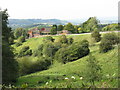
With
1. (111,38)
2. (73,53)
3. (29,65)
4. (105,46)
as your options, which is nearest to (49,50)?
(73,53)

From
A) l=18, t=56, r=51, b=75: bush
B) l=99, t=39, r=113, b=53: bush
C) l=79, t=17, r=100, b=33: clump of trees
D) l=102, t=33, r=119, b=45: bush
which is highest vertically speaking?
l=79, t=17, r=100, b=33: clump of trees

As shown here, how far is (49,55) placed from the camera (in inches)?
2442

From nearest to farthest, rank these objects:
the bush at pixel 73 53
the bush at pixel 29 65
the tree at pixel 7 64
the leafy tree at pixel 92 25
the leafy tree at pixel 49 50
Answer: the tree at pixel 7 64, the bush at pixel 29 65, the bush at pixel 73 53, the leafy tree at pixel 49 50, the leafy tree at pixel 92 25

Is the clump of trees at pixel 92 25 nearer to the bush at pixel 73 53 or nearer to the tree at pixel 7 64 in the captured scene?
the bush at pixel 73 53

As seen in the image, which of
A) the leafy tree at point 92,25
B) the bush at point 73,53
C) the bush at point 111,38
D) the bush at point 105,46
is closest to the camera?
the bush at point 105,46

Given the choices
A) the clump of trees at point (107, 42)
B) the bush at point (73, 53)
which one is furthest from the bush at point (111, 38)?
the bush at point (73, 53)

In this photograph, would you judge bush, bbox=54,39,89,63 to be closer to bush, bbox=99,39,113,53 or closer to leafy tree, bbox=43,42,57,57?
leafy tree, bbox=43,42,57,57

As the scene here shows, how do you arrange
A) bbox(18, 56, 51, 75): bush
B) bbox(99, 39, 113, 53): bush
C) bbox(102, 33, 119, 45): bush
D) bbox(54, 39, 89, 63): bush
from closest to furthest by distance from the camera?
bbox(18, 56, 51, 75): bush
bbox(99, 39, 113, 53): bush
bbox(102, 33, 119, 45): bush
bbox(54, 39, 89, 63): bush

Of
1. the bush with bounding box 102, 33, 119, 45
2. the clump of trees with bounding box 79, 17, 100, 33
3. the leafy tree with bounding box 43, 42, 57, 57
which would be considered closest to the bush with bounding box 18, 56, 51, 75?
the leafy tree with bounding box 43, 42, 57, 57

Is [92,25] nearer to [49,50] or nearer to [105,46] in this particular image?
[49,50]

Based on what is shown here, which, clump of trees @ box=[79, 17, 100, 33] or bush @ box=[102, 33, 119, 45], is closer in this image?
bush @ box=[102, 33, 119, 45]

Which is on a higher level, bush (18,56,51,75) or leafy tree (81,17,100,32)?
leafy tree (81,17,100,32)

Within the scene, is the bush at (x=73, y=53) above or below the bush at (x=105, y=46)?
below

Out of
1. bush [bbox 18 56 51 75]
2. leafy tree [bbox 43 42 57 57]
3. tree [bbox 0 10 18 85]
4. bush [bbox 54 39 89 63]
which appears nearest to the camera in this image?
tree [bbox 0 10 18 85]
